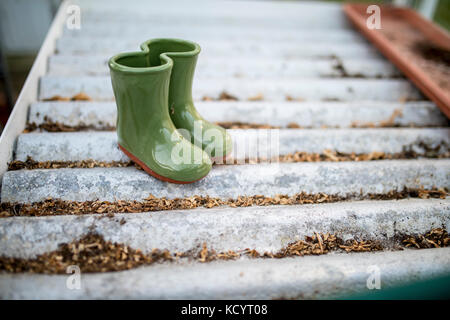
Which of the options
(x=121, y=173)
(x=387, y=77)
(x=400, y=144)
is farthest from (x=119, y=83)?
(x=387, y=77)

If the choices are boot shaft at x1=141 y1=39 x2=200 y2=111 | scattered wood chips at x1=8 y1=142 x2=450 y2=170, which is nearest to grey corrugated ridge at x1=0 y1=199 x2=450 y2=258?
scattered wood chips at x1=8 y1=142 x2=450 y2=170

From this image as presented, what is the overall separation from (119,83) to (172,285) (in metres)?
0.72

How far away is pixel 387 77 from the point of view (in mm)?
2436

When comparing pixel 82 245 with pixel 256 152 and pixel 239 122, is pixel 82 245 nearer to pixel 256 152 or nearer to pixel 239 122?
pixel 256 152

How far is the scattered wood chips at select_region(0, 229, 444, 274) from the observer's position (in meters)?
1.19

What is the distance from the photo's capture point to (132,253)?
4.09 feet

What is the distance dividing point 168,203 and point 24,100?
3.20ft

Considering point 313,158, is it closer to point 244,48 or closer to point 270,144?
point 270,144

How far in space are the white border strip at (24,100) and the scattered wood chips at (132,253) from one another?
49 centimetres

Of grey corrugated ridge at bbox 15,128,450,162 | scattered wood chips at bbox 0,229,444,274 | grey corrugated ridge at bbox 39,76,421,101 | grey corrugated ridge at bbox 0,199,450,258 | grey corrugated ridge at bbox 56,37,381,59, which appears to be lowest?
scattered wood chips at bbox 0,229,444,274

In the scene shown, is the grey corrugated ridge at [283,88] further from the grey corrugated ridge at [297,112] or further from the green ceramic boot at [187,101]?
the green ceramic boot at [187,101]

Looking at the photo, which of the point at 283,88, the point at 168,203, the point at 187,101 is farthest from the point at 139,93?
the point at 283,88

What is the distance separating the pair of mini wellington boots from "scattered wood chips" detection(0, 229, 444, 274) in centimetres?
33

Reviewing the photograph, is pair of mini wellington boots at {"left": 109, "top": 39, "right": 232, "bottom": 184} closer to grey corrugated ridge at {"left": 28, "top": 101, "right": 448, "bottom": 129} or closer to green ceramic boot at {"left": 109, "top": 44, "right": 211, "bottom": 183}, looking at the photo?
green ceramic boot at {"left": 109, "top": 44, "right": 211, "bottom": 183}
